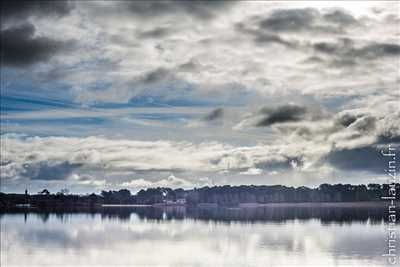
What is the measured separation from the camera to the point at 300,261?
2314 inches

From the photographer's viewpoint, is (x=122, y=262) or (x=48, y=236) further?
(x=48, y=236)

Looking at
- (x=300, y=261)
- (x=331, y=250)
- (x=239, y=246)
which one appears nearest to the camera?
(x=300, y=261)

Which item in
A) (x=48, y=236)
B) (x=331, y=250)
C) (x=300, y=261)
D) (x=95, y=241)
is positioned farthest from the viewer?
(x=48, y=236)

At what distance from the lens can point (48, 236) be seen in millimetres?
91250

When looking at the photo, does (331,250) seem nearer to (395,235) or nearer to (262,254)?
(262,254)

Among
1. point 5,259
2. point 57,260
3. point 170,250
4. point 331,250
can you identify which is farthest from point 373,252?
point 5,259

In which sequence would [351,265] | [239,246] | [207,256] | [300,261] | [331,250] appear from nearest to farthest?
[351,265] < [300,261] < [207,256] < [331,250] < [239,246]

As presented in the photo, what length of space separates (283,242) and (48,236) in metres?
35.6

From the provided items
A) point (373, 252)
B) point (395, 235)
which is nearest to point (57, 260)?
point (373, 252)

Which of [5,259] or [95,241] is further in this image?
[95,241]

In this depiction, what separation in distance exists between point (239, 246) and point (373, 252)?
1583cm

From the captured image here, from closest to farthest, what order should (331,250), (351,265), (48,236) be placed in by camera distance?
1. (351,265)
2. (331,250)
3. (48,236)

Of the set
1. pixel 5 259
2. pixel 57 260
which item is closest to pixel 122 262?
pixel 57 260

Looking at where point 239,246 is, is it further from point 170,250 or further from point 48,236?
point 48,236
